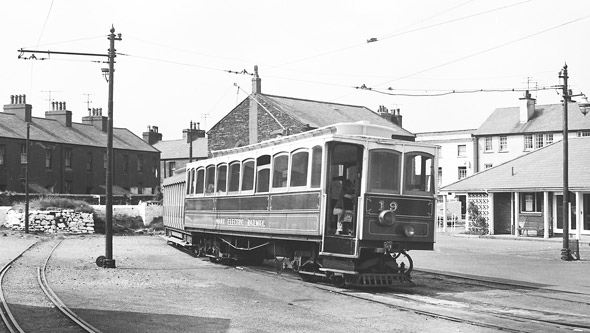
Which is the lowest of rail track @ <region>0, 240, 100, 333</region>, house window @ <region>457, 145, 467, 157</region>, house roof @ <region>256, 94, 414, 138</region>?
rail track @ <region>0, 240, 100, 333</region>

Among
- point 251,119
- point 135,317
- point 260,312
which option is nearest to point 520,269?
point 260,312

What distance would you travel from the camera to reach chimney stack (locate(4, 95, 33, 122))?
50.9 metres

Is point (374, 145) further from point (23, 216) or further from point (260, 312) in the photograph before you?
point (23, 216)

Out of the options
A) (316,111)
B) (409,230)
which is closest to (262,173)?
(409,230)

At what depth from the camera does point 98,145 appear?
5469 cm

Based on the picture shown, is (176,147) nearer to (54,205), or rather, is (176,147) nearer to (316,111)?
(316,111)

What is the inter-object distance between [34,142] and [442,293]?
40.8 meters

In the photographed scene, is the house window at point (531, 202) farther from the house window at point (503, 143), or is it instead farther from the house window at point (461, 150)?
the house window at point (461, 150)

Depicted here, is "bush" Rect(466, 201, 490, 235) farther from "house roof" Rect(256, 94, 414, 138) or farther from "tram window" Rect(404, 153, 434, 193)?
"tram window" Rect(404, 153, 434, 193)

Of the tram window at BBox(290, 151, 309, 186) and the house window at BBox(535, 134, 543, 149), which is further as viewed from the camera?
the house window at BBox(535, 134, 543, 149)

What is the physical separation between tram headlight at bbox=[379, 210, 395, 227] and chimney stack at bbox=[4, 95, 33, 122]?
42741 millimetres

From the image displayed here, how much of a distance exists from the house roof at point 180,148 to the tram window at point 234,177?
48520mm

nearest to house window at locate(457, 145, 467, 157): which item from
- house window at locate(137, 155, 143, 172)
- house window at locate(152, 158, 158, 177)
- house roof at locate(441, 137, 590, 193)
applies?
house roof at locate(441, 137, 590, 193)

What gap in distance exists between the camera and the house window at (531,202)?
33281mm
